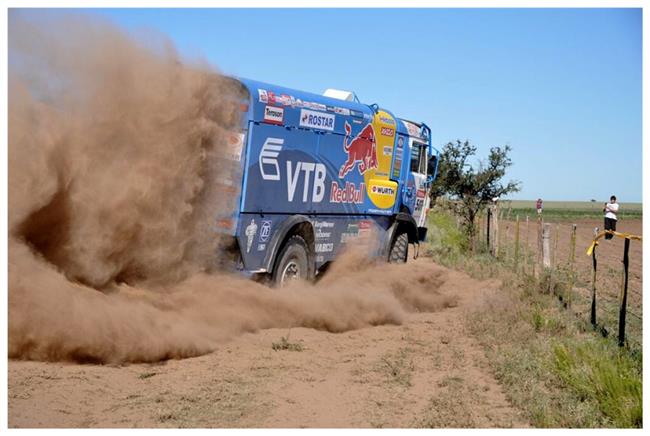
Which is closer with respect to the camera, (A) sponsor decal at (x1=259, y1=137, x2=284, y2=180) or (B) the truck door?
(A) sponsor decal at (x1=259, y1=137, x2=284, y2=180)

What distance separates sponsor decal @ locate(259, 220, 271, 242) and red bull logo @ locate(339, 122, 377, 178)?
85.4 inches

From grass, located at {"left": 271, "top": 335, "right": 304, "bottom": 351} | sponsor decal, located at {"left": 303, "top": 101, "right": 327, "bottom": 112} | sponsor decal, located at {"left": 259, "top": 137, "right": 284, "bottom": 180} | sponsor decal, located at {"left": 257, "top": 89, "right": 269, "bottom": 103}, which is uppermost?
sponsor decal, located at {"left": 303, "top": 101, "right": 327, "bottom": 112}

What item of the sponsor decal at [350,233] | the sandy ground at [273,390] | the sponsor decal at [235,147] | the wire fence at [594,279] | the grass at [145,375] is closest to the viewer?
the sandy ground at [273,390]

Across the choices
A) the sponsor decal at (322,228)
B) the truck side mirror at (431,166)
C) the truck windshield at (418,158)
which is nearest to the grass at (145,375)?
the sponsor decal at (322,228)

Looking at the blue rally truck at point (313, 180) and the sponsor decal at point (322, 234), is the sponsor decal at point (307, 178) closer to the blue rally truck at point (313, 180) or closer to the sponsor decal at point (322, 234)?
the blue rally truck at point (313, 180)

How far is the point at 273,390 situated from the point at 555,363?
304 centimetres

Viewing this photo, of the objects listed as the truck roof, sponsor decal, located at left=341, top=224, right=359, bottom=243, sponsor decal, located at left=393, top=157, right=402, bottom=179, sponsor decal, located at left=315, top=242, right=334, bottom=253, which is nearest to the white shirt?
sponsor decal, located at left=393, top=157, right=402, bottom=179

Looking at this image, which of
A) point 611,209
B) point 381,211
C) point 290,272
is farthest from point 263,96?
point 611,209

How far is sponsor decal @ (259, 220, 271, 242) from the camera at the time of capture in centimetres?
1139

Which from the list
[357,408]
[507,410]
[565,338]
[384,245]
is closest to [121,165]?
[357,408]

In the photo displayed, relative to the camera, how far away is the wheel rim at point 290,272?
1223 centimetres

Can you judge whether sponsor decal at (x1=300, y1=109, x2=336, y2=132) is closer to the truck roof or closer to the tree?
the truck roof

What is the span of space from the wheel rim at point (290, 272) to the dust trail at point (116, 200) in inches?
45.4

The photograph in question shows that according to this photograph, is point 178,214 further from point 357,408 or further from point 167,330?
point 357,408
